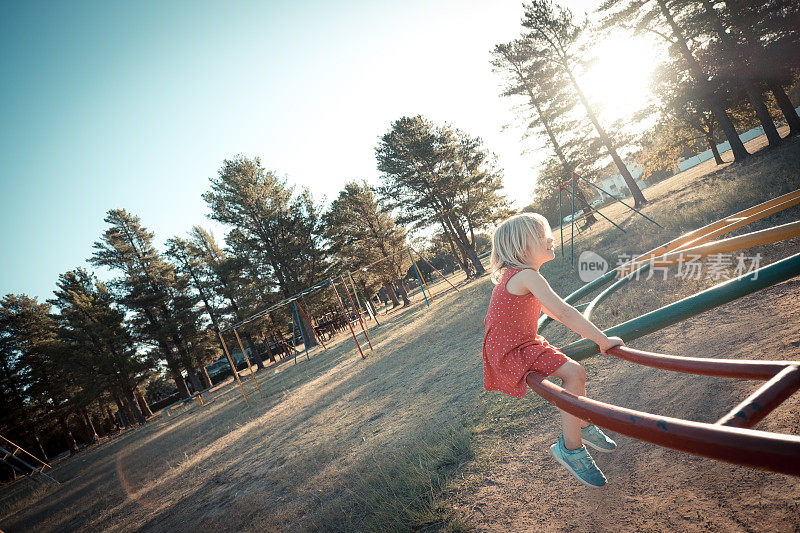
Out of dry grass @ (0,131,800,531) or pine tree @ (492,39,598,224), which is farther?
pine tree @ (492,39,598,224)

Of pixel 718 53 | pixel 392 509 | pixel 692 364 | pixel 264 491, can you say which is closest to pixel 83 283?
pixel 264 491

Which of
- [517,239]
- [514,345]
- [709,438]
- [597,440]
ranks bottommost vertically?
[597,440]

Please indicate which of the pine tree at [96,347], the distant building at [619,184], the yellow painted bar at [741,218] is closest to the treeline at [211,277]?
the pine tree at [96,347]

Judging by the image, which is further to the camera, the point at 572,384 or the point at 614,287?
the point at 614,287

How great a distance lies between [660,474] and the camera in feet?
7.34

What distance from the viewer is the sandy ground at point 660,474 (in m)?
1.84

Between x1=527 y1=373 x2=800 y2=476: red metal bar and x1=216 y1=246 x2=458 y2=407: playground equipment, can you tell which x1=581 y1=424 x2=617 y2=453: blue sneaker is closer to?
x1=527 y1=373 x2=800 y2=476: red metal bar

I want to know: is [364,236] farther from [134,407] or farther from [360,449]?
[360,449]

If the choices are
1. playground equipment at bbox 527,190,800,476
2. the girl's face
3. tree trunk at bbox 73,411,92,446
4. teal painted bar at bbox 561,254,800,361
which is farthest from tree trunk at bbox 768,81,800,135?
tree trunk at bbox 73,411,92,446

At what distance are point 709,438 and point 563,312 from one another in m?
1.11

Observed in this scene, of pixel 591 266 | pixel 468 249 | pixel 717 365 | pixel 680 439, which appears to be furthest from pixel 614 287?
pixel 468 249

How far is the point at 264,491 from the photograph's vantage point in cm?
466

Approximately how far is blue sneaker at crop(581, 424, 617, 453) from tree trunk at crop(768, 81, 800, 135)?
28590 mm

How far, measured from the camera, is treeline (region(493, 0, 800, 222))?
18.9 metres
